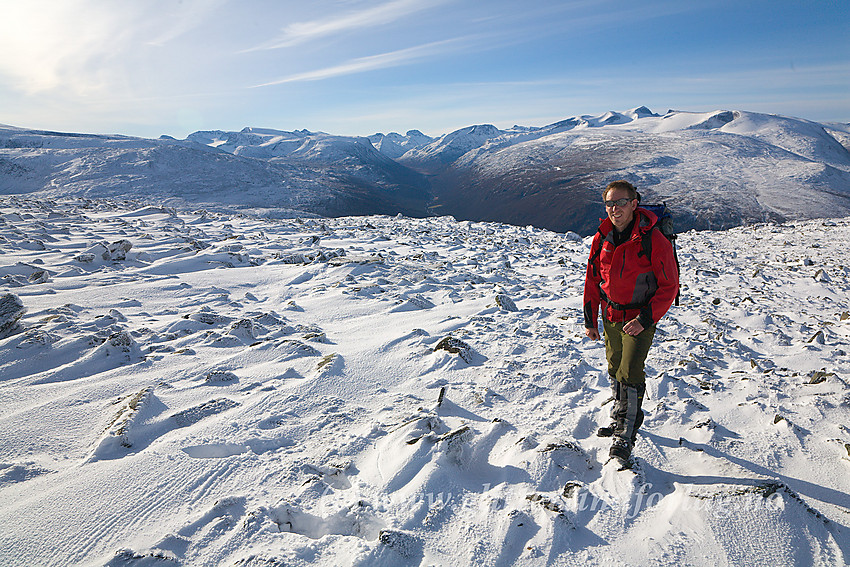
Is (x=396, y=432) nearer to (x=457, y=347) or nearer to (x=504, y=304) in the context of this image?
(x=457, y=347)

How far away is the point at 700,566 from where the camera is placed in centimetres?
263

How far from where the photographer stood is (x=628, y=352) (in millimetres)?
3811

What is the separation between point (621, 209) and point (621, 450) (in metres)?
2.23

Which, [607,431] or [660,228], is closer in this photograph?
[660,228]

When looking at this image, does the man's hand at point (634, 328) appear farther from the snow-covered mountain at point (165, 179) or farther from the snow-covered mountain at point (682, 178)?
the snow-covered mountain at point (682, 178)

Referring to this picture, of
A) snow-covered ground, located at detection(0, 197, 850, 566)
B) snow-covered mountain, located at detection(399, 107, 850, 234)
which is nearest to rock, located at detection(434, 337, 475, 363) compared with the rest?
snow-covered ground, located at detection(0, 197, 850, 566)

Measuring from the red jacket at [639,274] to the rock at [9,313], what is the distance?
7.56 meters

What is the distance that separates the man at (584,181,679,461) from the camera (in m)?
3.60

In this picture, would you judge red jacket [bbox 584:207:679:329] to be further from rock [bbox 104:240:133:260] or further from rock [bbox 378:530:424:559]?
rock [bbox 104:240:133:260]

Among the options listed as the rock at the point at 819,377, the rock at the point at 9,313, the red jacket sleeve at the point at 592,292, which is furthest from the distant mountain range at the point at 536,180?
the rock at the point at 819,377

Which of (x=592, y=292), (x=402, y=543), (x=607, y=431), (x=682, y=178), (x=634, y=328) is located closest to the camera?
(x=402, y=543)

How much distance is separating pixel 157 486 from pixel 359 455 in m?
1.62

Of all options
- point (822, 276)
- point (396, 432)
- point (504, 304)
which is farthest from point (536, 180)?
point (396, 432)

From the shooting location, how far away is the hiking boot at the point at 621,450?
12.1ft
